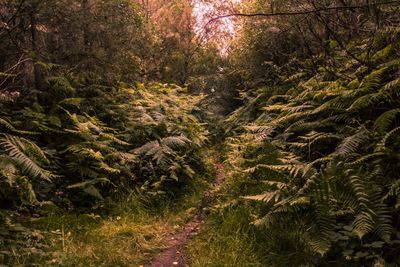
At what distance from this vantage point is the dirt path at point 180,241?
4660 millimetres

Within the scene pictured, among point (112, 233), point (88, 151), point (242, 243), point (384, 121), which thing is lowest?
point (112, 233)

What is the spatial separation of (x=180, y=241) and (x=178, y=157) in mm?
2504

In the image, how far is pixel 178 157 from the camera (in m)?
7.55

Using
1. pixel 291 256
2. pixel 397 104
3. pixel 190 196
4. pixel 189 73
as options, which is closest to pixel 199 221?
pixel 190 196

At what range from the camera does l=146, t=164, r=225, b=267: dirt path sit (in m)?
4.66

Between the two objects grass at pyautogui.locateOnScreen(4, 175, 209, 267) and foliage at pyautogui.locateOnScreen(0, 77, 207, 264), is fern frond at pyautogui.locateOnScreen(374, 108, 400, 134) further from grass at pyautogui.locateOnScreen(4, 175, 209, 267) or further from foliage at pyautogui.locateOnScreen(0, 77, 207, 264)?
foliage at pyautogui.locateOnScreen(0, 77, 207, 264)

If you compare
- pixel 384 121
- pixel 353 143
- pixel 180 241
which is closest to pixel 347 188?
pixel 353 143

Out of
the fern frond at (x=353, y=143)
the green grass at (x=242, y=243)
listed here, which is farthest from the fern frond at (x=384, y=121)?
the green grass at (x=242, y=243)

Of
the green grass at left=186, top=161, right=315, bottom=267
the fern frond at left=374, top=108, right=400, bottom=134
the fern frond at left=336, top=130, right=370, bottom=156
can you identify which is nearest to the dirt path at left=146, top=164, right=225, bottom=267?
the green grass at left=186, top=161, right=315, bottom=267

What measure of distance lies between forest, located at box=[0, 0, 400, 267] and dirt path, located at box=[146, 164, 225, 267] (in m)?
0.03

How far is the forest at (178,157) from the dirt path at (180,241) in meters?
0.03

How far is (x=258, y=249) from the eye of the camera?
4457mm

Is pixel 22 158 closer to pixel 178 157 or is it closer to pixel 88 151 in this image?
pixel 88 151

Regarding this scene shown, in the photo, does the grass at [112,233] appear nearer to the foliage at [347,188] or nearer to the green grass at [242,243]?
the green grass at [242,243]
